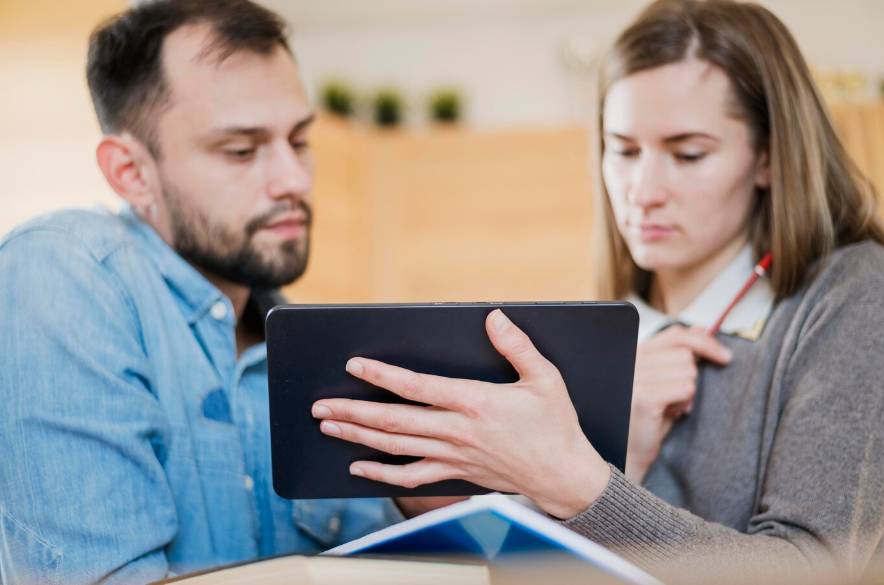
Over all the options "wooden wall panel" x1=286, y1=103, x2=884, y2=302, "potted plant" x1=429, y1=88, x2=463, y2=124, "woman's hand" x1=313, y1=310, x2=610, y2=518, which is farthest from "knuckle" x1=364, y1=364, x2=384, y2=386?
"potted plant" x1=429, y1=88, x2=463, y2=124

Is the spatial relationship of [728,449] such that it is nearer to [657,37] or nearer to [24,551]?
[657,37]

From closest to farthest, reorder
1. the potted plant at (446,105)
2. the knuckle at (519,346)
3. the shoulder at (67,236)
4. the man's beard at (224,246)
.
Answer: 1. the knuckle at (519,346)
2. the shoulder at (67,236)
3. the man's beard at (224,246)
4. the potted plant at (446,105)

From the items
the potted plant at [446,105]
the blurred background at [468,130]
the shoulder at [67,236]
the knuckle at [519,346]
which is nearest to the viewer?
the knuckle at [519,346]

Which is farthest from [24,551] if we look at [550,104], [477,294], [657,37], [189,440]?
[550,104]

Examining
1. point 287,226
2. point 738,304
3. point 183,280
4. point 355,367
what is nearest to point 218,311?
point 183,280

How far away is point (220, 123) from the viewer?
1.06m

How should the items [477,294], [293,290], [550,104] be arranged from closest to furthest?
[293,290], [477,294], [550,104]

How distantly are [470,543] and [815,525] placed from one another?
1.24 feet

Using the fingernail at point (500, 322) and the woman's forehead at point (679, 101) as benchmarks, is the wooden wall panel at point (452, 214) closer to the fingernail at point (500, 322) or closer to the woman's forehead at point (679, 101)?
the woman's forehead at point (679, 101)

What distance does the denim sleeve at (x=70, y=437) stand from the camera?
2.47ft

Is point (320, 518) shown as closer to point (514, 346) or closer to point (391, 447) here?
point (391, 447)

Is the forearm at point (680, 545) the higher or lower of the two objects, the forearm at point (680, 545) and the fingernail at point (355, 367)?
the lower

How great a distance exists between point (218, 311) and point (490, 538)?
0.57m

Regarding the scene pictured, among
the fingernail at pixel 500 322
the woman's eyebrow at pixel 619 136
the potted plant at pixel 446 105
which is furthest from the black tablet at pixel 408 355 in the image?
the potted plant at pixel 446 105
